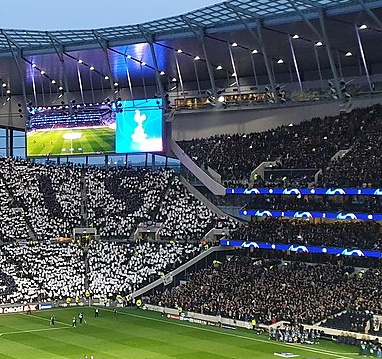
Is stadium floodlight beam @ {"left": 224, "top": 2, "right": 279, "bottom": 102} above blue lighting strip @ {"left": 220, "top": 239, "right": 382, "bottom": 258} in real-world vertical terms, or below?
above

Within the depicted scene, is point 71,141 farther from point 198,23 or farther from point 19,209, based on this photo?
point 198,23

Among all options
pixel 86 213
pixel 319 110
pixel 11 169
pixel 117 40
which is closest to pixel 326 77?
pixel 319 110

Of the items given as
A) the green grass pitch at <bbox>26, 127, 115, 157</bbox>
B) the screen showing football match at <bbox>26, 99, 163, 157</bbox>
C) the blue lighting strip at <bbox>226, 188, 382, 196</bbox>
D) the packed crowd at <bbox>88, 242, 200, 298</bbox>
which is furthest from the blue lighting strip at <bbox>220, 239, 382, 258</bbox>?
the green grass pitch at <bbox>26, 127, 115, 157</bbox>

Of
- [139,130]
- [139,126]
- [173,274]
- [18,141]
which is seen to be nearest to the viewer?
[173,274]

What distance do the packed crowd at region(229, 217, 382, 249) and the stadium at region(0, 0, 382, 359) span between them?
20 centimetres

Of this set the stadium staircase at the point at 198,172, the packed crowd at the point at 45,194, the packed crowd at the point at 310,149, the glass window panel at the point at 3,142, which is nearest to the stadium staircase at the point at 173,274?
the stadium staircase at the point at 198,172

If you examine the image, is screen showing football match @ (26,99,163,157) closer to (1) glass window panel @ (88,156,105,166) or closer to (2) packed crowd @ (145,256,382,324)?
(1) glass window panel @ (88,156,105,166)

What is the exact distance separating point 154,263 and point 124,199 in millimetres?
11971

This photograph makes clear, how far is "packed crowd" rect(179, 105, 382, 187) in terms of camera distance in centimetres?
6066

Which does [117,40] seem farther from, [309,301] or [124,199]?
[309,301]

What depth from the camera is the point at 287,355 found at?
43.3 meters

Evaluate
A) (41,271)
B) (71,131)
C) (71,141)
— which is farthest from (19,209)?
(41,271)

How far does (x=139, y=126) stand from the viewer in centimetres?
7475

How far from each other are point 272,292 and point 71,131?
99.8 feet
